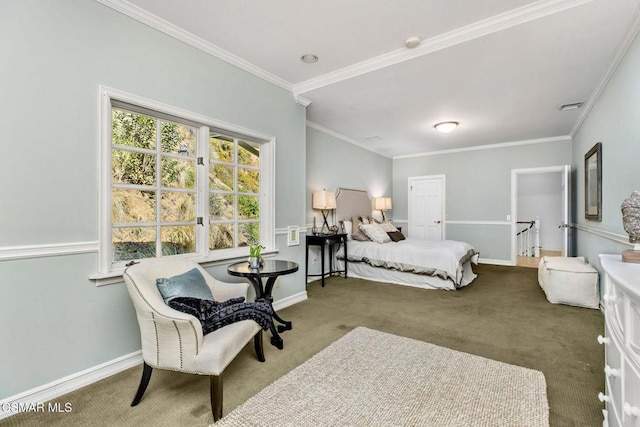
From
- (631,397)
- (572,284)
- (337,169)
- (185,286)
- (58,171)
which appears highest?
(337,169)

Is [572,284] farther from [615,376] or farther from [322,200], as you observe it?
[322,200]

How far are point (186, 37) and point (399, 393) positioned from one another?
330 centimetres

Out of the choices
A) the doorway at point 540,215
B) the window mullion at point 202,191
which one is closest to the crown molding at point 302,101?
the window mullion at point 202,191

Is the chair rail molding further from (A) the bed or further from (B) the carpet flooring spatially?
(A) the bed

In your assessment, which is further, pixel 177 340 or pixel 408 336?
pixel 408 336

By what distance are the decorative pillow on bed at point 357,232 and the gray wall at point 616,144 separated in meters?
3.20

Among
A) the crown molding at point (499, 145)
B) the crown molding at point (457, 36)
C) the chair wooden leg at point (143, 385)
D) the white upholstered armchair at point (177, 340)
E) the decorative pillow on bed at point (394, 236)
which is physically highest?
the crown molding at point (457, 36)

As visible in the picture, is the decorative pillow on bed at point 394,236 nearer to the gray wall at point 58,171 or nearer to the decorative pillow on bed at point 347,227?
the decorative pillow on bed at point 347,227

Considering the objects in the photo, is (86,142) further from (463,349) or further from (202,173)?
(463,349)

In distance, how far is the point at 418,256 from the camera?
15.0ft

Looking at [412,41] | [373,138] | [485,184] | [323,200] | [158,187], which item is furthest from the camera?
[485,184]

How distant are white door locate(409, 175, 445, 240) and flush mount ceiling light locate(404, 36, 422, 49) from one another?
15.7 feet

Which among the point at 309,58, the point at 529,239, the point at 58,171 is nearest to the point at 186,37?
the point at 309,58

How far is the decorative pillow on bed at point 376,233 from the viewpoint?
531 cm
